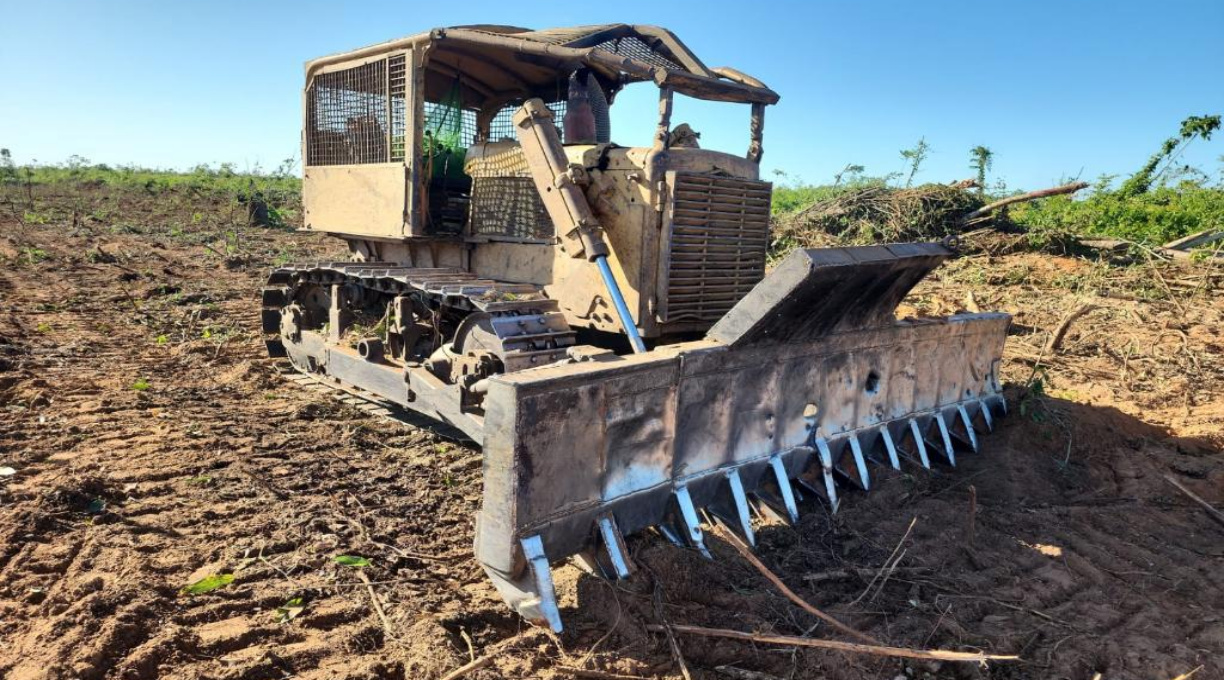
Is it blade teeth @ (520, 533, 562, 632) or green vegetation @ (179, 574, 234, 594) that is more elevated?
blade teeth @ (520, 533, 562, 632)

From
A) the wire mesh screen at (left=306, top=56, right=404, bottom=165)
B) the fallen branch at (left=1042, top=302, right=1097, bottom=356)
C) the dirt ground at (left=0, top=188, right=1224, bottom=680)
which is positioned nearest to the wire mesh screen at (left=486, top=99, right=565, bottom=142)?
the wire mesh screen at (left=306, top=56, right=404, bottom=165)

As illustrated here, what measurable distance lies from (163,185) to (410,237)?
3014cm

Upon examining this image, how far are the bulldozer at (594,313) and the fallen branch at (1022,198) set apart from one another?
6914mm

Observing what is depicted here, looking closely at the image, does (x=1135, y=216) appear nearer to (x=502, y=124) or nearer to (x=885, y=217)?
(x=885, y=217)

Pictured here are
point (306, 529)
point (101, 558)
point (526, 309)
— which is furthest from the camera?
point (526, 309)

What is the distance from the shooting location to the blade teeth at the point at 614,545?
Result: 10.9ft

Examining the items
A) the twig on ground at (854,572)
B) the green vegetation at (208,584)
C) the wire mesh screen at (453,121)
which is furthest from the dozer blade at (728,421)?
the wire mesh screen at (453,121)

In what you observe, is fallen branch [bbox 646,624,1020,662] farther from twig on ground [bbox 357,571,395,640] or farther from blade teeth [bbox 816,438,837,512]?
blade teeth [bbox 816,438,837,512]

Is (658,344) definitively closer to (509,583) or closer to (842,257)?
(842,257)

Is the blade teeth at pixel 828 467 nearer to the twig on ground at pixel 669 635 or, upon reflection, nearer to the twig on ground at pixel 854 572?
the twig on ground at pixel 854 572

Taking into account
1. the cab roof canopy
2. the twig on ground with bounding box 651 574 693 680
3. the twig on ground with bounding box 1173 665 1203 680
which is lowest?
the twig on ground with bounding box 651 574 693 680

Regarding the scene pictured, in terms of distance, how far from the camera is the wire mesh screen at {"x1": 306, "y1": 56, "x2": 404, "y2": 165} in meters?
5.83

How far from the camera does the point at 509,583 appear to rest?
3.08 m

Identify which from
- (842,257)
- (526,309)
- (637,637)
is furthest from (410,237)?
(637,637)
